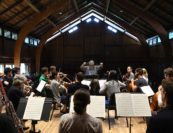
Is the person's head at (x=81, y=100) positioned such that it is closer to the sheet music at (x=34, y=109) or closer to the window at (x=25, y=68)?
the sheet music at (x=34, y=109)

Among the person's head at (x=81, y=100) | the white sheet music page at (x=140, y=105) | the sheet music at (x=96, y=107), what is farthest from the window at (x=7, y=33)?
the person's head at (x=81, y=100)

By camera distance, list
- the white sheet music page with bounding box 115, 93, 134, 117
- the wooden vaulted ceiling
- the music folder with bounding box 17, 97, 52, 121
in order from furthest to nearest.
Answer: the wooden vaulted ceiling
the music folder with bounding box 17, 97, 52, 121
the white sheet music page with bounding box 115, 93, 134, 117

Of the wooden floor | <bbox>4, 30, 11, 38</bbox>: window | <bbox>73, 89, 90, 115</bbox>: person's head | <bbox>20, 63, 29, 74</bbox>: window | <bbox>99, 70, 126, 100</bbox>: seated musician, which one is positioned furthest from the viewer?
<bbox>20, 63, 29, 74</bbox>: window

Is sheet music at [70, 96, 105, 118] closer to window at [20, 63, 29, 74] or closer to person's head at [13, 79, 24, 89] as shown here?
person's head at [13, 79, 24, 89]

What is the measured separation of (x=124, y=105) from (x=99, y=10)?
14191mm

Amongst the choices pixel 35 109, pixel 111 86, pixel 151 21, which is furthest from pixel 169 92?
pixel 151 21

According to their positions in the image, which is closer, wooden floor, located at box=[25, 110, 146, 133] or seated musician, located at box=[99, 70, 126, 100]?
wooden floor, located at box=[25, 110, 146, 133]

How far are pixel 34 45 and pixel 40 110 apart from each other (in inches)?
579

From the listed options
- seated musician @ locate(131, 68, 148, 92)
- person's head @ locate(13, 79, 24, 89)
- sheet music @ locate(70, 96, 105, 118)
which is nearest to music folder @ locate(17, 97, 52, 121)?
sheet music @ locate(70, 96, 105, 118)

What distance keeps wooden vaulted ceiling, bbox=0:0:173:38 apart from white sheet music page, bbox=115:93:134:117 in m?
8.14

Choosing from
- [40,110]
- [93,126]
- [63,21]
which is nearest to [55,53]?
[63,21]

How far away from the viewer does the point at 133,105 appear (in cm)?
446

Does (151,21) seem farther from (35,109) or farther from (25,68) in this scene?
(35,109)

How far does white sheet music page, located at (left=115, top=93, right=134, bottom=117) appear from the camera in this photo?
4.41 meters
